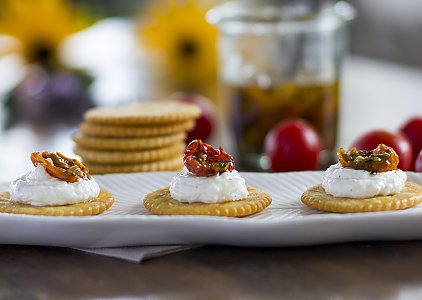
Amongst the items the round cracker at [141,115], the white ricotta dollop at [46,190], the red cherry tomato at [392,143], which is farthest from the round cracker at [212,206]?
the red cherry tomato at [392,143]

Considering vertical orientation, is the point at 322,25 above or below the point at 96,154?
above

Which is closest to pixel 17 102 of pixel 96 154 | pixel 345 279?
pixel 96 154

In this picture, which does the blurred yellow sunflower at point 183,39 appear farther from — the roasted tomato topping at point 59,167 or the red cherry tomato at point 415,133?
the roasted tomato topping at point 59,167

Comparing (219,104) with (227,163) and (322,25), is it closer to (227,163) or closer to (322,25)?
(322,25)

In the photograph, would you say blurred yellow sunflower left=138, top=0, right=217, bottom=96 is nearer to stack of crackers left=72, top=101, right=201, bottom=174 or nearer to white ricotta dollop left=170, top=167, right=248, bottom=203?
stack of crackers left=72, top=101, right=201, bottom=174

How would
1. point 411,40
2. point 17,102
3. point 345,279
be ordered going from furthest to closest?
point 411,40 → point 17,102 → point 345,279

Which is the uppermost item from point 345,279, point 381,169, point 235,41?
point 235,41

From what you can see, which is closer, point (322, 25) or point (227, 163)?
point (227, 163)
